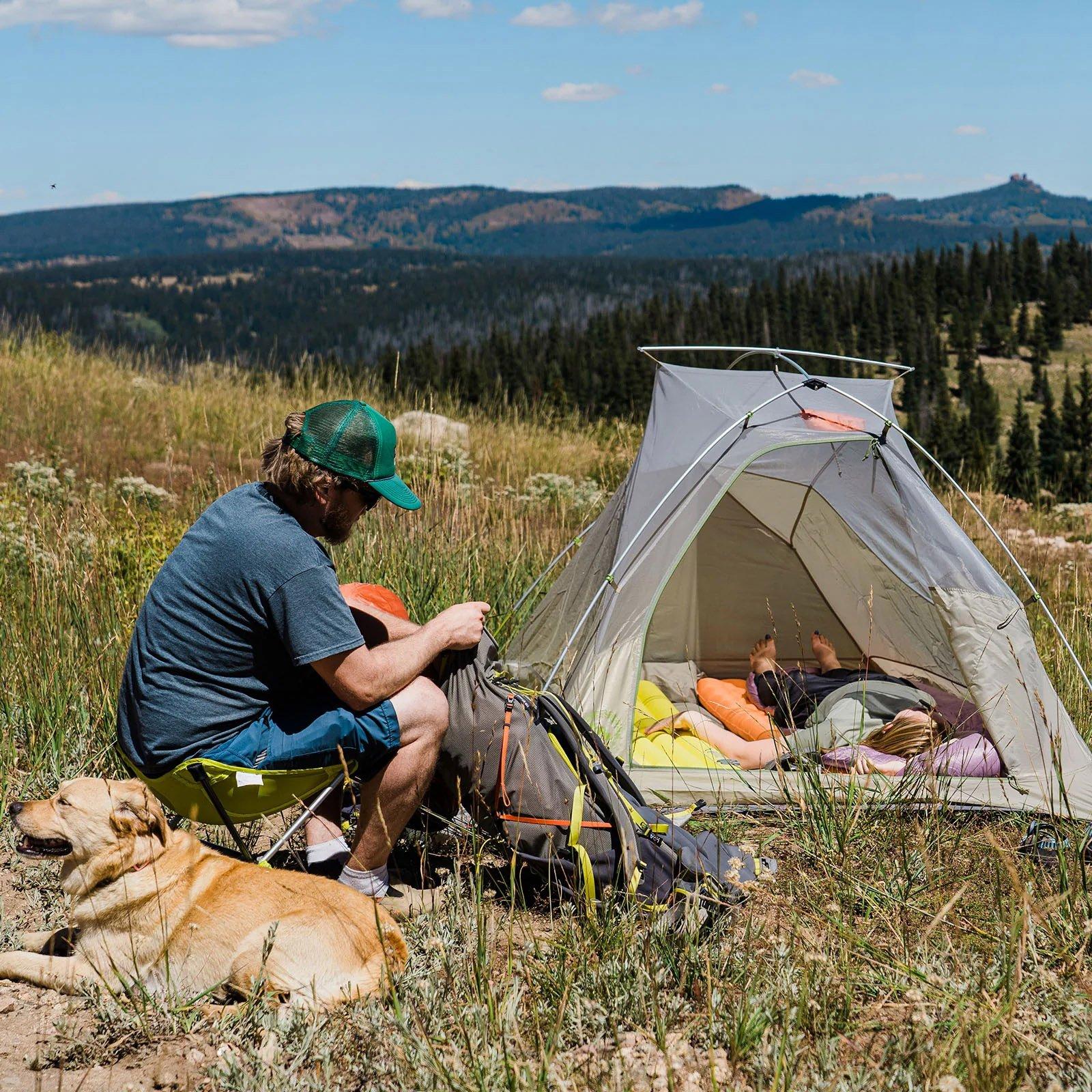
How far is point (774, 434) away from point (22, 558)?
3.79 meters

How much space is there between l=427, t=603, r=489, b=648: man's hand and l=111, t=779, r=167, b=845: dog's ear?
0.93 m

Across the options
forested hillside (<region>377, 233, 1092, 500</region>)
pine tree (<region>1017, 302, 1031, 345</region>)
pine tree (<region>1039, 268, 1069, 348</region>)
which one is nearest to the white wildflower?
forested hillside (<region>377, 233, 1092, 500</region>)

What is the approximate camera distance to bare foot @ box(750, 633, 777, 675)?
560 centimetres

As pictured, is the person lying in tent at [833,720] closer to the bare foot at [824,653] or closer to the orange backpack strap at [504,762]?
the bare foot at [824,653]

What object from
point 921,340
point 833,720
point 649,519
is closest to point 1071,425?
point 921,340

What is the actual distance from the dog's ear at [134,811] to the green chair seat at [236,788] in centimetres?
22

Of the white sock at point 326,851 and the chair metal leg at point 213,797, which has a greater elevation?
the chair metal leg at point 213,797

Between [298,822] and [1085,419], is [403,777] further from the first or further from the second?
[1085,419]

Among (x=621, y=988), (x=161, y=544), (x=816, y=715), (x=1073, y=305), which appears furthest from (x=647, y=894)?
(x=1073, y=305)

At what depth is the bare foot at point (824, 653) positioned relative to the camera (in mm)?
5719

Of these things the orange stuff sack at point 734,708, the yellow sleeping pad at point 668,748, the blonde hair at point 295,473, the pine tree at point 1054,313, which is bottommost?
the orange stuff sack at point 734,708

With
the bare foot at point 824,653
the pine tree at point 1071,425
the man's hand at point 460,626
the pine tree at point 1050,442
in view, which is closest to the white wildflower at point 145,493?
the bare foot at point 824,653

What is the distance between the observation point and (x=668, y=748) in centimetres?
465

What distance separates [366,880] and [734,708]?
2.51 meters
